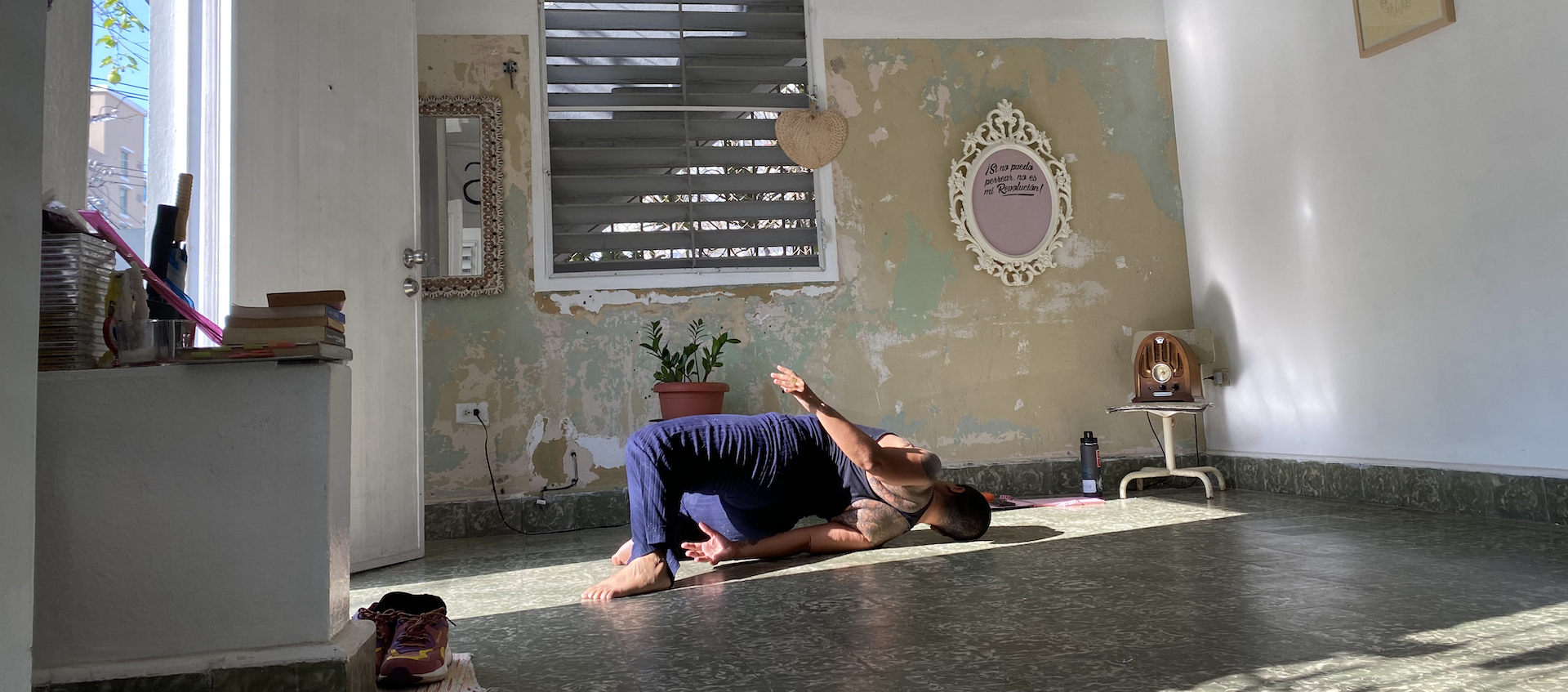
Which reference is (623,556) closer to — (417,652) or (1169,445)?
(417,652)

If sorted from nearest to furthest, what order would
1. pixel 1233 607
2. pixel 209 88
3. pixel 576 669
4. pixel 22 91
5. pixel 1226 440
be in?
1. pixel 22 91
2. pixel 576 669
3. pixel 1233 607
4. pixel 209 88
5. pixel 1226 440

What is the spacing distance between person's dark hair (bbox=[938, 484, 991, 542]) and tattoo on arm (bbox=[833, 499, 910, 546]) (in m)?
0.19

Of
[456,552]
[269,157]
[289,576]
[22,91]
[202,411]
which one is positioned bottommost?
[456,552]

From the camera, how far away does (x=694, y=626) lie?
2285mm

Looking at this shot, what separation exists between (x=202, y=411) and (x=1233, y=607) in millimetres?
2133

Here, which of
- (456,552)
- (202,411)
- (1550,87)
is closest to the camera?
A: (202,411)

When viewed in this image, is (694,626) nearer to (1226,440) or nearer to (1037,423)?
(1037,423)

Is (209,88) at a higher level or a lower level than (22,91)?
higher

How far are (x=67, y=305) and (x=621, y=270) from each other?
3426 mm

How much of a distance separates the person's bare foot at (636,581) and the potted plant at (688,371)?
1500 mm

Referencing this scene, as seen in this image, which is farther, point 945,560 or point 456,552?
point 456,552

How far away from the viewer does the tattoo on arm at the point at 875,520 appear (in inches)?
135

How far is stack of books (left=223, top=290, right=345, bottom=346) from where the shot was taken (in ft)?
5.32

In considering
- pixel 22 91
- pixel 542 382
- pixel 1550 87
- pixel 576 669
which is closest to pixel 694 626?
pixel 576 669
